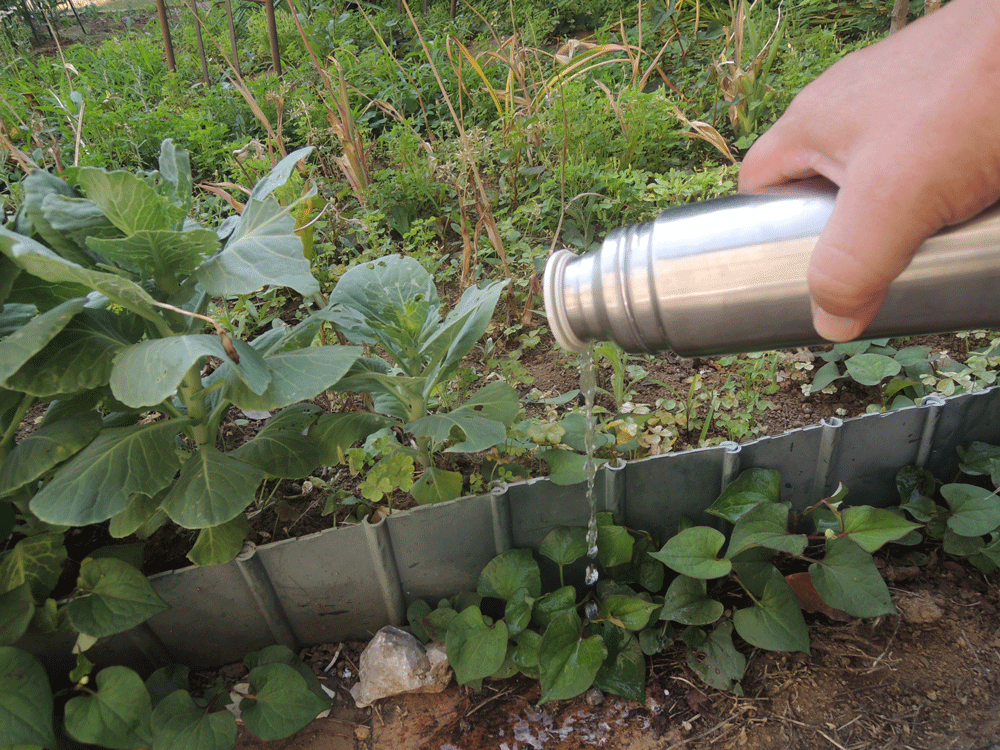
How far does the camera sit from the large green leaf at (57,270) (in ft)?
2.62

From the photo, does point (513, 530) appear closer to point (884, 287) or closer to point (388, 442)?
point (388, 442)

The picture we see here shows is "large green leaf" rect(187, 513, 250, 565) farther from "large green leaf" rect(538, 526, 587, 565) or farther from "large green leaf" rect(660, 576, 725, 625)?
"large green leaf" rect(660, 576, 725, 625)

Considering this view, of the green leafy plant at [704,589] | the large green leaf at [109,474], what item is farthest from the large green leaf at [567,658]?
the large green leaf at [109,474]

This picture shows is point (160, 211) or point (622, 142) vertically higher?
point (160, 211)

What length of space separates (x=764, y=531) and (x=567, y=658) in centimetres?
41

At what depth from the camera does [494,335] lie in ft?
6.05

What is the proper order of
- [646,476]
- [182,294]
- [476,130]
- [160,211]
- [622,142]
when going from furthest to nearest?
[476,130]
[622,142]
[646,476]
[182,294]
[160,211]

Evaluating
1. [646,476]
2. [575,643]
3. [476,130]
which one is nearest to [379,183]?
[476,130]

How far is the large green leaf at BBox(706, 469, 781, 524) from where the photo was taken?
4.10 feet

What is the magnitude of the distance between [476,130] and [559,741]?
78.1 inches

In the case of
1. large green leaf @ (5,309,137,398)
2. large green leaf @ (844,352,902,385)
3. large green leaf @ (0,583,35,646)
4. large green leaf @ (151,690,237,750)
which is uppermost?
large green leaf @ (5,309,137,398)

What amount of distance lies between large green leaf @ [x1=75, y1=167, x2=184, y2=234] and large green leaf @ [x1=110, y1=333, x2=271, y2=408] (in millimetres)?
180

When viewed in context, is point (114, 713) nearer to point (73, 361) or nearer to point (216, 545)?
point (216, 545)

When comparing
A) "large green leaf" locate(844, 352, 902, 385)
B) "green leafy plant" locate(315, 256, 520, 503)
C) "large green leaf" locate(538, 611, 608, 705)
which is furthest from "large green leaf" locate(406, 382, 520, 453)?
"large green leaf" locate(844, 352, 902, 385)
